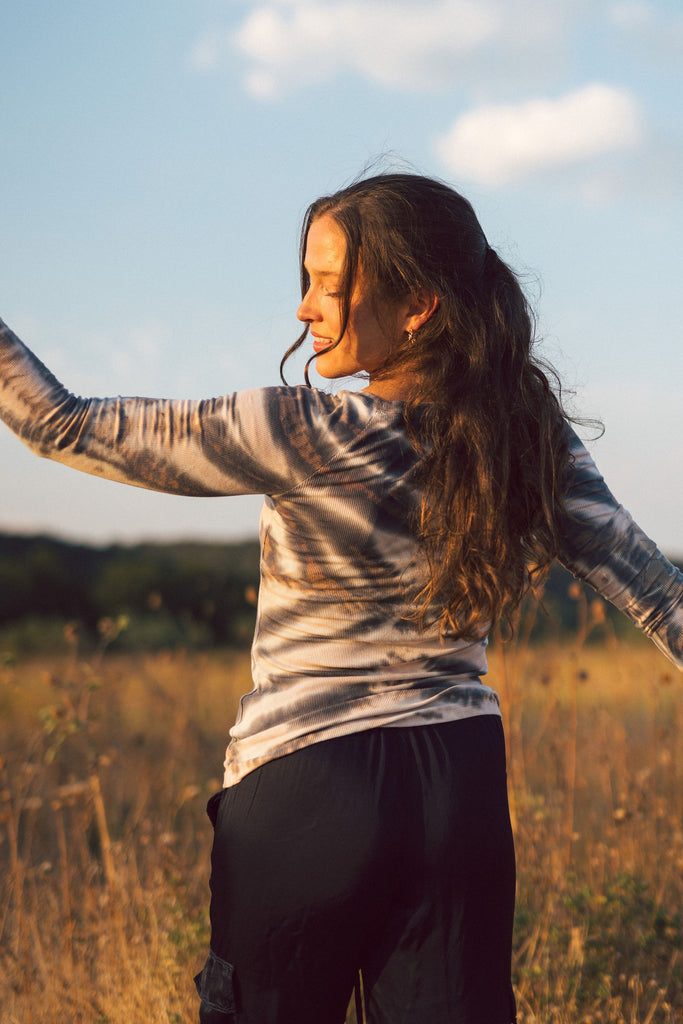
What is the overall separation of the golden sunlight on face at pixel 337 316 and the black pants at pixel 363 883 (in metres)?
0.52

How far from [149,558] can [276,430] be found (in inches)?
601

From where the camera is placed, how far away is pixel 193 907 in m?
3.20

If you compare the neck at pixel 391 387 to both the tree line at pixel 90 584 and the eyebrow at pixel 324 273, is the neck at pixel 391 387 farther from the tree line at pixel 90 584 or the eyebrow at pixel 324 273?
the tree line at pixel 90 584

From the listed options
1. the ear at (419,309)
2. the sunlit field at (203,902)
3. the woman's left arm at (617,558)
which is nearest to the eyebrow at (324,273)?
the ear at (419,309)

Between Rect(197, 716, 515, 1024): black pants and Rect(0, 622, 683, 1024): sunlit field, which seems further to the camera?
Rect(0, 622, 683, 1024): sunlit field

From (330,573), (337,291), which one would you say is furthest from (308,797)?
(337,291)

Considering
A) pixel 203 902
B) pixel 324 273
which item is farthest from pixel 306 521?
pixel 203 902

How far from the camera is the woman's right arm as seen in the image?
1076mm

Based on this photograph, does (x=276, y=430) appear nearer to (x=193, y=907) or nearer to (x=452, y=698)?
(x=452, y=698)

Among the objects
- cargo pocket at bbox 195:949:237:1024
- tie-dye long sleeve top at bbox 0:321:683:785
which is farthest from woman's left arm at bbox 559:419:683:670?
cargo pocket at bbox 195:949:237:1024

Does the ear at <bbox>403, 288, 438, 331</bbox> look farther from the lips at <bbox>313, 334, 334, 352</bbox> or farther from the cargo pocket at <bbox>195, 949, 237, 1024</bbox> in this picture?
the cargo pocket at <bbox>195, 949, 237, 1024</bbox>

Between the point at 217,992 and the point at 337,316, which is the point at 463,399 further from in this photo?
the point at 217,992

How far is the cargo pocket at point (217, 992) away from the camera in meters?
1.19

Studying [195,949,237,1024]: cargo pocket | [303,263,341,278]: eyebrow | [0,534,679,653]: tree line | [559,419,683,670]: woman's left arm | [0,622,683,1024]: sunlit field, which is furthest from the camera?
[0,534,679,653]: tree line
